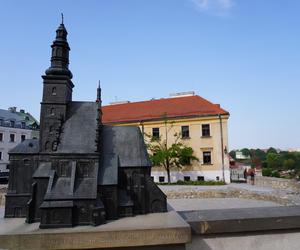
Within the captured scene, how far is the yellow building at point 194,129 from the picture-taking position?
32.0m

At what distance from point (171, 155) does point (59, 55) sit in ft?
76.1

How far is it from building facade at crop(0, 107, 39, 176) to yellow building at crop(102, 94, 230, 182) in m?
23.2

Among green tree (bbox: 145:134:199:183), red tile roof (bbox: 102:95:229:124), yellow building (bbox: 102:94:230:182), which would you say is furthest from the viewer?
red tile roof (bbox: 102:95:229:124)

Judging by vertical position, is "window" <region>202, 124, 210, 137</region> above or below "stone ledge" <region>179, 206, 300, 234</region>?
above

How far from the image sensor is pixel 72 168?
8.44m

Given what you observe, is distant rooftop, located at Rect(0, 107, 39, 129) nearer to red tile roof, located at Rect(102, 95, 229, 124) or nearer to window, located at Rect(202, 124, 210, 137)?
red tile roof, located at Rect(102, 95, 229, 124)

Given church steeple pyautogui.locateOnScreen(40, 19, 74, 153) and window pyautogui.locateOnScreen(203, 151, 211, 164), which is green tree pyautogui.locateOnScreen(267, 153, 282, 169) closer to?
window pyautogui.locateOnScreen(203, 151, 211, 164)

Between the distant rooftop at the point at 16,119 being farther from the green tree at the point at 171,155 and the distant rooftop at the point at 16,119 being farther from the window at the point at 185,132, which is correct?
the window at the point at 185,132

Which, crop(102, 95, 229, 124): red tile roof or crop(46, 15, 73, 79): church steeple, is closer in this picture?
crop(46, 15, 73, 79): church steeple

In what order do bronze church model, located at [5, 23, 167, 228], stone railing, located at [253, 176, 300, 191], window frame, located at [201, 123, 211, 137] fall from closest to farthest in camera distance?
bronze church model, located at [5, 23, 167, 228]
stone railing, located at [253, 176, 300, 191]
window frame, located at [201, 123, 211, 137]

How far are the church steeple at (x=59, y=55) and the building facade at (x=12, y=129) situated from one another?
141 ft

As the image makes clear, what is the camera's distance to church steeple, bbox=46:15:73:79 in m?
9.43

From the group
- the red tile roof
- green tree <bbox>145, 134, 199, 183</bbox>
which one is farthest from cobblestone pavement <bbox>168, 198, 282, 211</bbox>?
the red tile roof

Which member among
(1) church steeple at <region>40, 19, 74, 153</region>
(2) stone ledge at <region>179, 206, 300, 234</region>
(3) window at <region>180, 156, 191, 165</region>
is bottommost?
(2) stone ledge at <region>179, 206, 300, 234</region>
